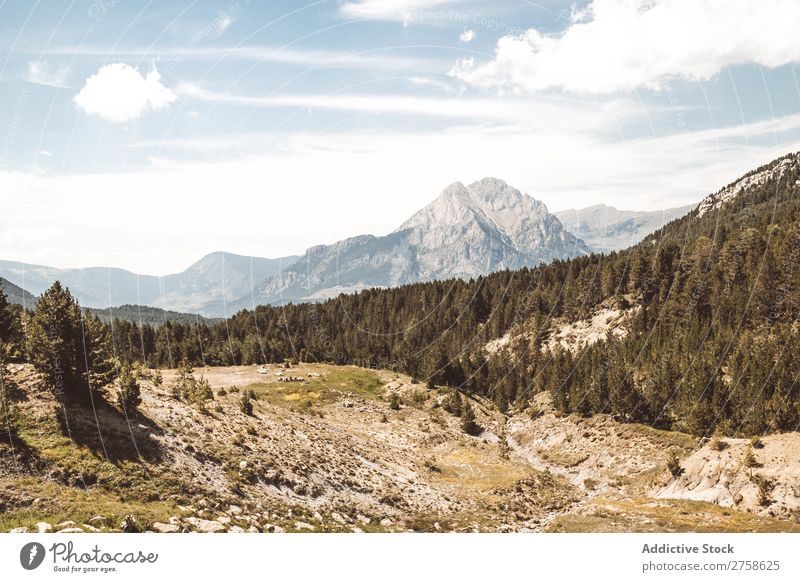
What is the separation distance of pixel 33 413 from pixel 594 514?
126 ft

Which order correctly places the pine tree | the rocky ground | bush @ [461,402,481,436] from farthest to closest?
bush @ [461,402,481,436] < the pine tree < the rocky ground

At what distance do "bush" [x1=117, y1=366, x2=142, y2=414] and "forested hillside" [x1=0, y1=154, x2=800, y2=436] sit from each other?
94.5ft

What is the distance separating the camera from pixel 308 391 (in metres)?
84.4

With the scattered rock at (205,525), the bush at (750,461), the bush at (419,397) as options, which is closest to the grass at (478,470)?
the bush at (750,461)

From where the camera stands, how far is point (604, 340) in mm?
99875

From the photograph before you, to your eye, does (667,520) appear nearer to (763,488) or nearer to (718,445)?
(763,488)

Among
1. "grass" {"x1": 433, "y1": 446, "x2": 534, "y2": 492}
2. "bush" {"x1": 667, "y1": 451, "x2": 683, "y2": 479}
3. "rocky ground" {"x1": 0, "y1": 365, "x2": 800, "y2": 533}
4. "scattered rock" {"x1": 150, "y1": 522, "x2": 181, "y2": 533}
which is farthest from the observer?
"grass" {"x1": 433, "y1": 446, "x2": 534, "y2": 492}

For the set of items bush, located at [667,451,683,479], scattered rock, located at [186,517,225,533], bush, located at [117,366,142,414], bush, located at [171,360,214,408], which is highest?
bush, located at [117,366,142,414]

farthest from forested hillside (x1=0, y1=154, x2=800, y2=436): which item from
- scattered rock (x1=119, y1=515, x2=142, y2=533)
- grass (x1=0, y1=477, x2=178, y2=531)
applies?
scattered rock (x1=119, y1=515, x2=142, y2=533)

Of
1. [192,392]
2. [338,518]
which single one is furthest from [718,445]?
[192,392]

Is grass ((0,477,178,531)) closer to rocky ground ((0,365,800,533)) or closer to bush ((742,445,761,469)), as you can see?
rocky ground ((0,365,800,533))

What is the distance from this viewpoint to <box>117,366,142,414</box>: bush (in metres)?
32.4
